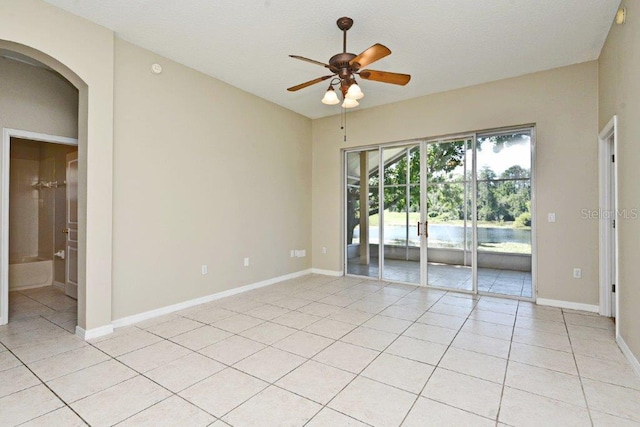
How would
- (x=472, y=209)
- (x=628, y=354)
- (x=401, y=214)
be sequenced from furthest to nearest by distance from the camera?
(x=401, y=214)
(x=472, y=209)
(x=628, y=354)

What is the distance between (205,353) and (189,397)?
673mm

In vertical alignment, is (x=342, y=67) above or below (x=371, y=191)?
above

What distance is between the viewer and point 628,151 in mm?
2740

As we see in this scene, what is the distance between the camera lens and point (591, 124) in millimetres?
3957

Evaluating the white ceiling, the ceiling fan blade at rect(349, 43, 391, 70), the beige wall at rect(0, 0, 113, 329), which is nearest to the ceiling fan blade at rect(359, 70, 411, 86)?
the ceiling fan blade at rect(349, 43, 391, 70)

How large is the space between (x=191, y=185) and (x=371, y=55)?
279 cm

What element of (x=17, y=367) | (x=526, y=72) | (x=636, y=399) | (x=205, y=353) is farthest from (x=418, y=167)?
(x=17, y=367)

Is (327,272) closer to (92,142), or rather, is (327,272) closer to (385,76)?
(385,76)

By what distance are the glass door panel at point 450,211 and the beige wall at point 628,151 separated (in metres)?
1.93

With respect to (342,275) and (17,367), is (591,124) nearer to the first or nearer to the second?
(342,275)

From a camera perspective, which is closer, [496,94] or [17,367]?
[17,367]

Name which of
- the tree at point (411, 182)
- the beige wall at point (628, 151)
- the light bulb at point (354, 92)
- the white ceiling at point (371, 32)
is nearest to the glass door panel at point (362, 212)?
the tree at point (411, 182)

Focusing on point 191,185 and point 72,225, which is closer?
point 191,185

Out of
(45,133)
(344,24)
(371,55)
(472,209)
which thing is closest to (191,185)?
(45,133)
